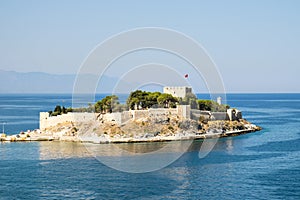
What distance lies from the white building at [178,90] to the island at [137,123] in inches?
75.9

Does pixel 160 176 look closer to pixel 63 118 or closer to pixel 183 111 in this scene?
pixel 183 111

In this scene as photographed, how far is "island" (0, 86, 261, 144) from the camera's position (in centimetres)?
4119

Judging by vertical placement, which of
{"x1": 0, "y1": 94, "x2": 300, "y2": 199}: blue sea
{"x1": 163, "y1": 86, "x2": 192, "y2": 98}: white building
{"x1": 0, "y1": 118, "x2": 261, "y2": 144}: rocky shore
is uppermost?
{"x1": 163, "y1": 86, "x2": 192, "y2": 98}: white building

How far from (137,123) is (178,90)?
420 inches

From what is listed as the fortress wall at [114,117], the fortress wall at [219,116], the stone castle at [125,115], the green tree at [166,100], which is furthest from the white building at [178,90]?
the fortress wall at [114,117]

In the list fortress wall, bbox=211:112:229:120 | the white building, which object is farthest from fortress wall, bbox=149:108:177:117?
the white building

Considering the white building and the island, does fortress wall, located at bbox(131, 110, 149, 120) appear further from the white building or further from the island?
the white building

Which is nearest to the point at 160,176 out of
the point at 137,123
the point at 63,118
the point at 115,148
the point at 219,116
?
the point at 115,148

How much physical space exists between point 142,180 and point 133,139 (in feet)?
49.1

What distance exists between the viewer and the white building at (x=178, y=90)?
51219mm

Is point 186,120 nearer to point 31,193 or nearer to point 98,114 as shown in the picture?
point 98,114

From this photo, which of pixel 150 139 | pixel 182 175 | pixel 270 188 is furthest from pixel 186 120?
pixel 270 188

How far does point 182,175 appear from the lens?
26219mm

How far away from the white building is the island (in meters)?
1.93
